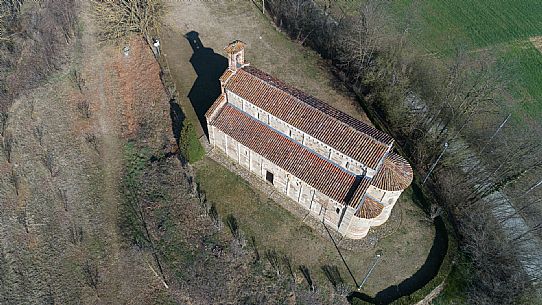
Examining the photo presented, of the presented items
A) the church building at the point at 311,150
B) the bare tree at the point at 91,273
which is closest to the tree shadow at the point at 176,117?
the church building at the point at 311,150

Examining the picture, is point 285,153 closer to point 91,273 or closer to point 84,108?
point 91,273

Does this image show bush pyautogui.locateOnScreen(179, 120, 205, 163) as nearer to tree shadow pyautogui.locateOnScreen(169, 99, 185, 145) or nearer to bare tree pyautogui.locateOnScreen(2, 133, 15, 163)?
tree shadow pyautogui.locateOnScreen(169, 99, 185, 145)

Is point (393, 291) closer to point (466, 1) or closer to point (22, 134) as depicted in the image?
point (22, 134)

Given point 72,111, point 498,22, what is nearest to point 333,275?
point 72,111

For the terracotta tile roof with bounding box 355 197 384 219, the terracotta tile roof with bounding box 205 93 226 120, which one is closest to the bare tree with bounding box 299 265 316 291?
the terracotta tile roof with bounding box 355 197 384 219

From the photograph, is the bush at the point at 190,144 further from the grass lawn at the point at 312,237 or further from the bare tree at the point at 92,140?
the bare tree at the point at 92,140

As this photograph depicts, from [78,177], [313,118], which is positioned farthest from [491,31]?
[78,177]
